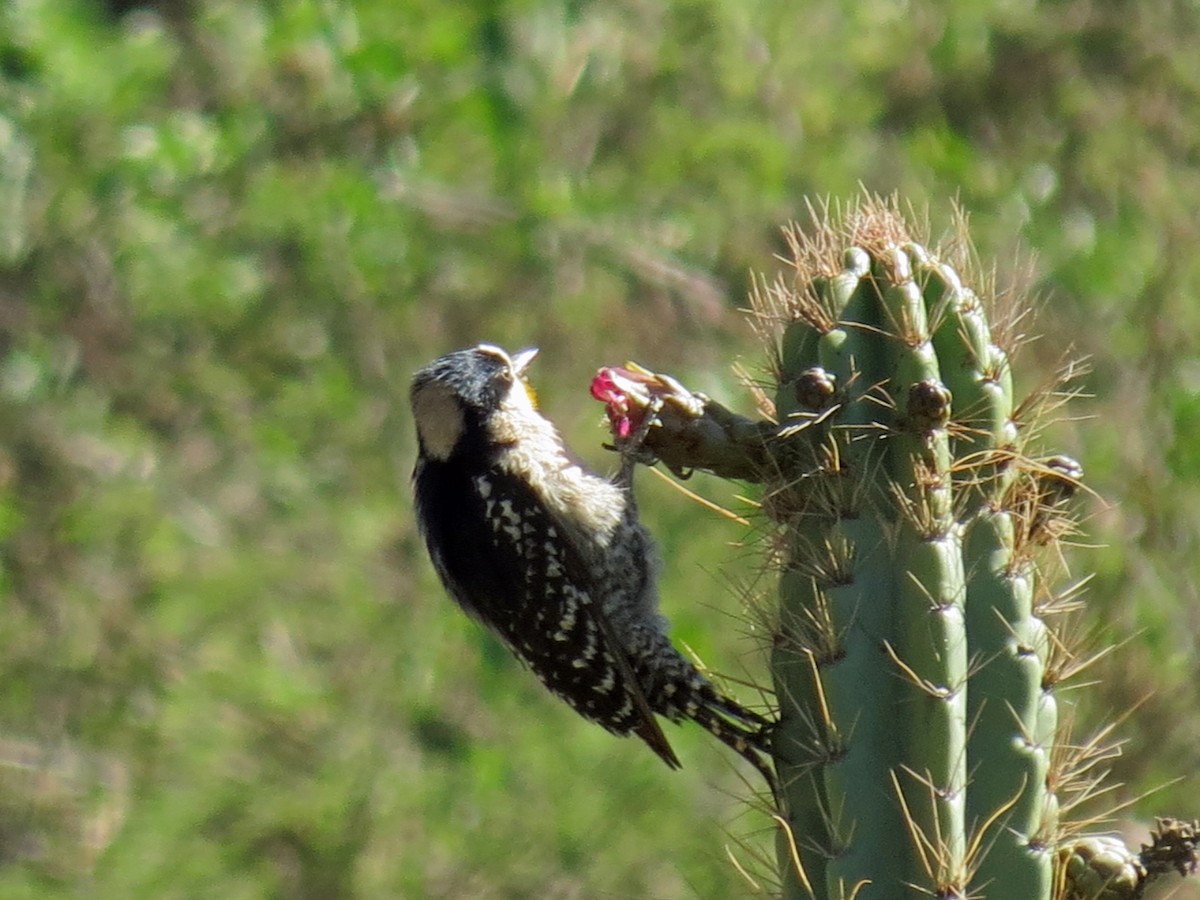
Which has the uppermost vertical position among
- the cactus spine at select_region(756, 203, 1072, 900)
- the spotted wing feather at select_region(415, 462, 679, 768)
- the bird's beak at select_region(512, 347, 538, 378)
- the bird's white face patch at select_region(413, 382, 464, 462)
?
the bird's beak at select_region(512, 347, 538, 378)

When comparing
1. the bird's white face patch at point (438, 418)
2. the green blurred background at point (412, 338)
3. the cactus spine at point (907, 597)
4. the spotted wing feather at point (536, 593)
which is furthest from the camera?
the green blurred background at point (412, 338)

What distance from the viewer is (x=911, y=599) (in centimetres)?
269

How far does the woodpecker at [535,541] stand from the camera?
483 centimetres

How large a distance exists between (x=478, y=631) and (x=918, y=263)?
4.59m

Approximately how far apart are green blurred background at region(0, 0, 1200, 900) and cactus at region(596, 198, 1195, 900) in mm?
3857

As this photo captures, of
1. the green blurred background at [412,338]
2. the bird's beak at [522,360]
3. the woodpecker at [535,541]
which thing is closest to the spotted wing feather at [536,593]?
the woodpecker at [535,541]

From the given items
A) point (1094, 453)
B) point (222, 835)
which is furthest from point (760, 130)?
point (222, 835)

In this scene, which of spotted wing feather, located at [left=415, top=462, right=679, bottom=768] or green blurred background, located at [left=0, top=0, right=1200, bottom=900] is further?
green blurred background, located at [left=0, top=0, right=1200, bottom=900]

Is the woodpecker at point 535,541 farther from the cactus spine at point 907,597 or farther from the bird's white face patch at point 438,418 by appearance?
the cactus spine at point 907,597

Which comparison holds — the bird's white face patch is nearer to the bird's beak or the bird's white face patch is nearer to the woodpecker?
the woodpecker

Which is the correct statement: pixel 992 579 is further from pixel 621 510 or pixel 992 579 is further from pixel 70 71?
pixel 70 71

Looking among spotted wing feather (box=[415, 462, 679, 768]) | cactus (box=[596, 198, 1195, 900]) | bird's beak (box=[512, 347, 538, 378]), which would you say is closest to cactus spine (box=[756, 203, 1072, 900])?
cactus (box=[596, 198, 1195, 900])

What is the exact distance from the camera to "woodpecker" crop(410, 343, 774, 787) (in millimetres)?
4832

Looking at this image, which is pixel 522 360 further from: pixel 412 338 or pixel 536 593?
pixel 412 338
